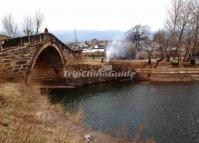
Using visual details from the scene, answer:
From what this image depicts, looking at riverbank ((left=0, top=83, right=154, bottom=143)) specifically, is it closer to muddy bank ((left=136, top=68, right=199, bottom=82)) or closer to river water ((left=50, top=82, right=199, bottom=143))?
river water ((left=50, top=82, right=199, bottom=143))

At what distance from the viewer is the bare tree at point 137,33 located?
272 ft

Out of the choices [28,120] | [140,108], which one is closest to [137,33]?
[140,108]

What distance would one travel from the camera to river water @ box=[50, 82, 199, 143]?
22656 millimetres

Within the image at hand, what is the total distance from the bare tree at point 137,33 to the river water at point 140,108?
3805 centimetres

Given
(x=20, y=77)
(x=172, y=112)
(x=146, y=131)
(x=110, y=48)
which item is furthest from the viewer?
(x=110, y=48)

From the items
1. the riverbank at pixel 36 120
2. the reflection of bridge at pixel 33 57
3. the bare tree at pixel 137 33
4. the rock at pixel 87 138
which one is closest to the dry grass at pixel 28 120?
the riverbank at pixel 36 120

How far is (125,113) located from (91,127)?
18.0ft

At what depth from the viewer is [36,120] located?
16.6m

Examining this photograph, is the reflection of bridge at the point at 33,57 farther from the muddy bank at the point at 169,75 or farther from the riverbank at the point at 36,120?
the muddy bank at the point at 169,75

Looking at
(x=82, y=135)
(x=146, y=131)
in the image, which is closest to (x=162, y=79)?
(x=146, y=131)

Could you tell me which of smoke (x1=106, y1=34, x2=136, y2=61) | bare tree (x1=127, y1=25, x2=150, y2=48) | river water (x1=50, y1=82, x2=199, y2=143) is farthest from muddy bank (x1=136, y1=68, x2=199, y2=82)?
bare tree (x1=127, y1=25, x2=150, y2=48)

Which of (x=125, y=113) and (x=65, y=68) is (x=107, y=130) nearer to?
(x=125, y=113)

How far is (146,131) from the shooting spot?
74.9ft

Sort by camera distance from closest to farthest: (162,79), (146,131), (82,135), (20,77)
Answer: (82,135), (146,131), (20,77), (162,79)
